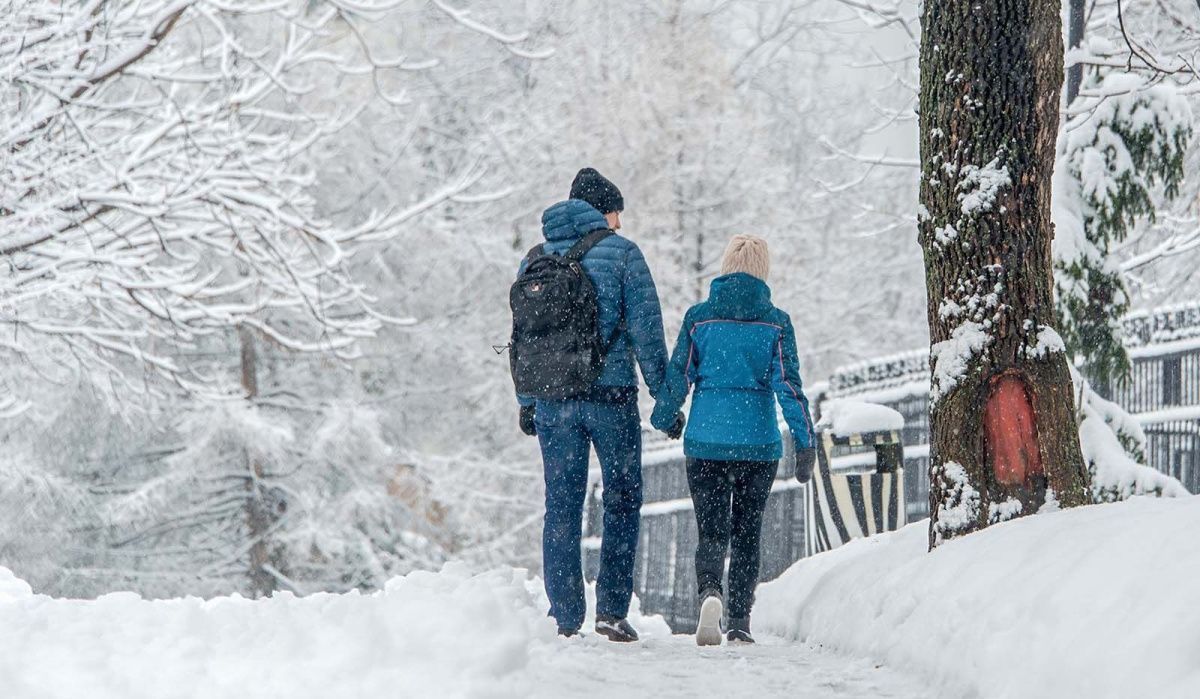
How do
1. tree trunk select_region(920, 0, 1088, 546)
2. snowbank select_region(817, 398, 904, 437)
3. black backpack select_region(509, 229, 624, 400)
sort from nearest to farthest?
1. tree trunk select_region(920, 0, 1088, 546)
2. black backpack select_region(509, 229, 624, 400)
3. snowbank select_region(817, 398, 904, 437)

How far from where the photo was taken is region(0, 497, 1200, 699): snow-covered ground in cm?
392

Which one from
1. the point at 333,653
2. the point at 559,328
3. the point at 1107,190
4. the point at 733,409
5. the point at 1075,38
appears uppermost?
the point at 1075,38

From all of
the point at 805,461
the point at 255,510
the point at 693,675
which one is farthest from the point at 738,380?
the point at 255,510

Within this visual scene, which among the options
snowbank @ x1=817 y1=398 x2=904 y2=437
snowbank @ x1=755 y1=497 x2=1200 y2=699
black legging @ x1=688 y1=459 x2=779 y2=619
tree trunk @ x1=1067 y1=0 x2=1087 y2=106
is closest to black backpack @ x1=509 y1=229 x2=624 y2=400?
black legging @ x1=688 y1=459 x2=779 y2=619

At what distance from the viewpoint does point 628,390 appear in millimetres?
6652

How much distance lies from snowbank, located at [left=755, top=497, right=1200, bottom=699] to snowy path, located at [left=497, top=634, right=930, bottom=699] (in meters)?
0.15

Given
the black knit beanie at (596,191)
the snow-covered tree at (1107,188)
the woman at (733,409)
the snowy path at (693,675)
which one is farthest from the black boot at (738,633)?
the snow-covered tree at (1107,188)

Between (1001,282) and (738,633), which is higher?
(1001,282)

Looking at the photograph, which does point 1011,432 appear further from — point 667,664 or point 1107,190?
point 1107,190

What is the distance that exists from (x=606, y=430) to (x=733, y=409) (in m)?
0.57

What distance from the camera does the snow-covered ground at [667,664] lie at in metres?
3.92

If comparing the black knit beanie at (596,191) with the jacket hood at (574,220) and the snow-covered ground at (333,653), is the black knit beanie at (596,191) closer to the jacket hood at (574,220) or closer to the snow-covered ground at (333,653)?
the jacket hood at (574,220)

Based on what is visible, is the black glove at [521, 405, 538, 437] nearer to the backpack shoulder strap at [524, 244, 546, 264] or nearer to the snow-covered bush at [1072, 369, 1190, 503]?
the backpack shoulder strap at [524, 244, 546, 264]

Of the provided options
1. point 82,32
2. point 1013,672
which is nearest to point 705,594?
point 1013,672
